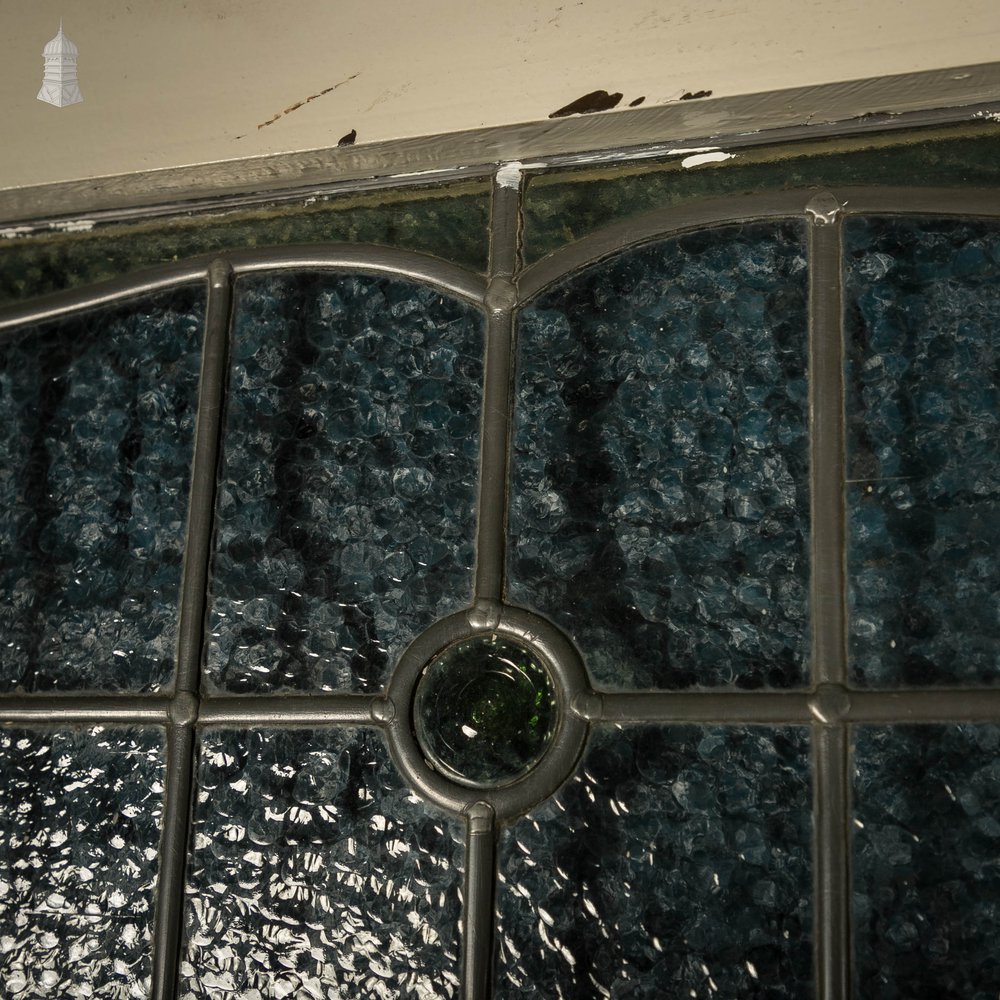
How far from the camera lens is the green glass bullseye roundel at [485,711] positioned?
3.64 ft

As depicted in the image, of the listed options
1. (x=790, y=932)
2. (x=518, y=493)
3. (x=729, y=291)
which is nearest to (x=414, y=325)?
(x=518, y=493)

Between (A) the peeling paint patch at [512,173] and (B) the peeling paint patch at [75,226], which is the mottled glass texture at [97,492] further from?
(A) the peeling paint patch at [512,173]

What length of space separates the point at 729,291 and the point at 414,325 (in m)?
0.31

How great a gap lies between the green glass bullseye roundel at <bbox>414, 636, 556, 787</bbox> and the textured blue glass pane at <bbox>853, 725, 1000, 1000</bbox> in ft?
0.92

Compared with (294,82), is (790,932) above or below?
below

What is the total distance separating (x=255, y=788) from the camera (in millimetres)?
1157

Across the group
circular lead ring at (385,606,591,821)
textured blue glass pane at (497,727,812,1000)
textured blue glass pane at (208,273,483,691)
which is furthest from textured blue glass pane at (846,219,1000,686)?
textured blue glass pane at (208,273,483,691)

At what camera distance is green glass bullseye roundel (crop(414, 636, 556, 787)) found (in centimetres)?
111

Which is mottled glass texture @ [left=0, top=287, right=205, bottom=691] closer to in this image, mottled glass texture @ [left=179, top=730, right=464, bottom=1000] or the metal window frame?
the metal window frame

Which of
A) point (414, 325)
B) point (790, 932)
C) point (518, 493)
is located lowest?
point (790, 932)

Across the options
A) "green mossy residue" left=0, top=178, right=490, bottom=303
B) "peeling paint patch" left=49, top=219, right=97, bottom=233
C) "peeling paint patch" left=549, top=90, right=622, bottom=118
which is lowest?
"green mossy residue" left=0, top=178, right=490, bottom=303

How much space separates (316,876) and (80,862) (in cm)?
24

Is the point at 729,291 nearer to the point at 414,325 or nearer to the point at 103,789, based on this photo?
the point at 414,325

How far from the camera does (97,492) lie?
50.4 inches
